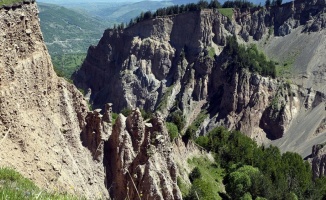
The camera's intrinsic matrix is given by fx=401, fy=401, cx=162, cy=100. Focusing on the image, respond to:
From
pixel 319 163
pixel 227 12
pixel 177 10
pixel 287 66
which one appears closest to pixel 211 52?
pixel 227 12

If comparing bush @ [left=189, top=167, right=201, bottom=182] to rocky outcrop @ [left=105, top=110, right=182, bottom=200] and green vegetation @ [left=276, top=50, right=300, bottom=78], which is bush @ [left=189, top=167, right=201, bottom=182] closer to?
rocky outcrop @ [left=105, top=110, right=182, bottom=200]

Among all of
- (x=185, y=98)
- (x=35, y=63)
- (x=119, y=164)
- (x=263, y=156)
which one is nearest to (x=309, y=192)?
(x=263, y=156)

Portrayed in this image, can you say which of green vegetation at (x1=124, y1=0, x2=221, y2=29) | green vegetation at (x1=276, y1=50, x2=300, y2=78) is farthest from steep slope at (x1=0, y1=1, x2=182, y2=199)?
green vegetation at (x1=124, y1=0, x2=221, y2=29)

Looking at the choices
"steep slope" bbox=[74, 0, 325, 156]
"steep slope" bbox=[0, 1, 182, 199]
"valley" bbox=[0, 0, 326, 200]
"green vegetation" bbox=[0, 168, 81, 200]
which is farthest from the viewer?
"steep slope" bbox=[74, 0, 325, 156]

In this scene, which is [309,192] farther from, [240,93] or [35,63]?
[240,93]

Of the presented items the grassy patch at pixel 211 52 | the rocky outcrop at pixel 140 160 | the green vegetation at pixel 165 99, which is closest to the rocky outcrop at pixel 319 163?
the green vegetation at pixel 165 99

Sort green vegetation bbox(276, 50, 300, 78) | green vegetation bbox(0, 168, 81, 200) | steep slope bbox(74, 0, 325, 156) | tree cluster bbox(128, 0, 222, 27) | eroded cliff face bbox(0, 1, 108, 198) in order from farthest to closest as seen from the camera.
→ tree cluster bbox(128, 0, 222, 27) → green vegetation bbox(276, 50, 300, 78) → steep slope bbox(74, 0, 325, 156) → eroded cliff face bbox(0, 1, 108, 198) → green vegetation bbox(0, 168, 81, 200)
